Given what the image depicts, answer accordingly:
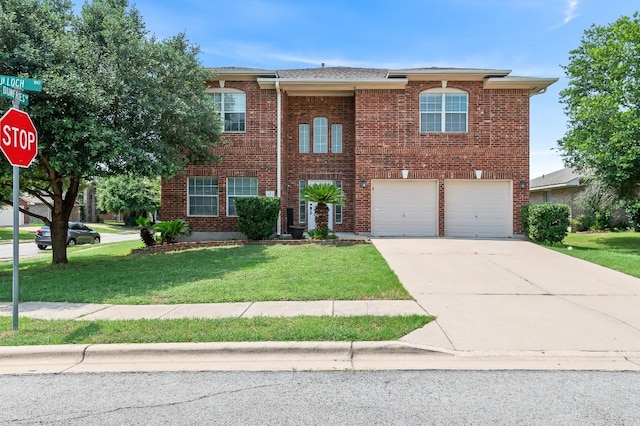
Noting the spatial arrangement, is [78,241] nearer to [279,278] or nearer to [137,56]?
[137,56]

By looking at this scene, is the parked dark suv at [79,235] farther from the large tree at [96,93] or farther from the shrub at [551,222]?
the shrub at [551,222]

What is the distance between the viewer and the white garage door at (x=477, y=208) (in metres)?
16.0

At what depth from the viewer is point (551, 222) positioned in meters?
14.3

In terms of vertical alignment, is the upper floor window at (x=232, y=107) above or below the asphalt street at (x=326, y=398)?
above

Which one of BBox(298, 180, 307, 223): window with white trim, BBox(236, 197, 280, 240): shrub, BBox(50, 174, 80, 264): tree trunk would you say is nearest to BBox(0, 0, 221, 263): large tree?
BBox(50, 174, 80, 264): tree trunk

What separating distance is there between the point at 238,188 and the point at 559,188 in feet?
73.3

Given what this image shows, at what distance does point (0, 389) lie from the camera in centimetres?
386

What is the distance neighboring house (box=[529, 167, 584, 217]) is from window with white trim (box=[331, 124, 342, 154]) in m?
15.3

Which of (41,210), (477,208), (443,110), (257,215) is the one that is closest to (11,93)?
(257,215)

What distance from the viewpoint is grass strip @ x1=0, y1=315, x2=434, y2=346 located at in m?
4.85

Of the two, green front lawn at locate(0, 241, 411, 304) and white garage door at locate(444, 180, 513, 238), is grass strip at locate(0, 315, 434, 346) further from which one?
white garage door at locate(444, 180, 513, 238)

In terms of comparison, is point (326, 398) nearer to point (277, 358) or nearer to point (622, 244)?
point (277, 358)

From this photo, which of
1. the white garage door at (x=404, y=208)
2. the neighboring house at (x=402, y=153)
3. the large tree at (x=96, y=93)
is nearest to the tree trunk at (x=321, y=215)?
the neighboring house at (x=402, y=153)

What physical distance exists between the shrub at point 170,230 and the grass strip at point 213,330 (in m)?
9.08
